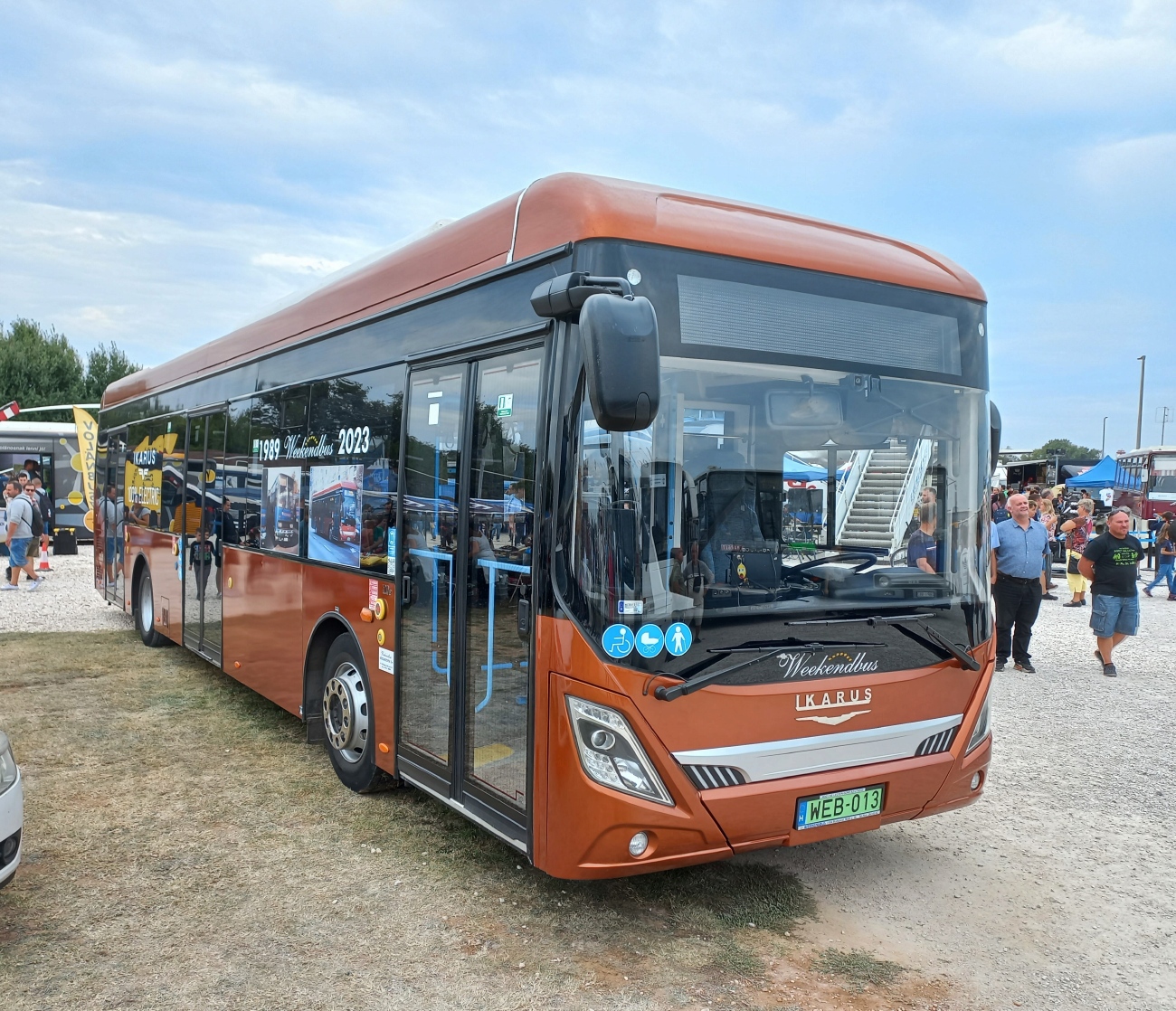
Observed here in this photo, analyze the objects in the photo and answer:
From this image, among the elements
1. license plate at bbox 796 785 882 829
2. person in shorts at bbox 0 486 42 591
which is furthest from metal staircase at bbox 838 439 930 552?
person in shorts at bbox 0 486 42 591

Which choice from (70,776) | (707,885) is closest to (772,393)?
(707,885)

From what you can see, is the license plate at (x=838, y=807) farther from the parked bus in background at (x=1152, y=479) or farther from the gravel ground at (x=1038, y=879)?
the parked bus in background at (x=1152, y=479)

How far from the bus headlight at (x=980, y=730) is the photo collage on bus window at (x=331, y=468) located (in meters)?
2.96

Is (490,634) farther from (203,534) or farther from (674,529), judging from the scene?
(203,534)

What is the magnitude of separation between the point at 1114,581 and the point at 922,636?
742cm

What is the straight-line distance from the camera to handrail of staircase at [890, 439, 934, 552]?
4.25m

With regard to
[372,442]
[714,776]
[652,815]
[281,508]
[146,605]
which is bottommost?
[146,605]

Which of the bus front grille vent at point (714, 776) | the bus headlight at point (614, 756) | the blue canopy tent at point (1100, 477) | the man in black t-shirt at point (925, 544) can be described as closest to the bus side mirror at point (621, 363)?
the bus headlight at point (614, 756)

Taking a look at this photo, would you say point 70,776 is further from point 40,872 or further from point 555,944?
point 555,944

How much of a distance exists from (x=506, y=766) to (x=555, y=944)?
29.0 inches

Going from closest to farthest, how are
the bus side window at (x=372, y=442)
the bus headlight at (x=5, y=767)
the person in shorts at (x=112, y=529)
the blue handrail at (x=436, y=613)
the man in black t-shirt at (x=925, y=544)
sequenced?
the bus headlight at (x=5, y=767) < the man in black t-shirt at (x=925, y=544) < the blue handrail at (x=436, y=613) < the bus side window at (x=372, y=442) < the person in shorts at (x=112, y=529)

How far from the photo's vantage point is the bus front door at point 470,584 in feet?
13.5

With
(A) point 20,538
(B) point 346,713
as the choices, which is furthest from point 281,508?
(A) point 20,538

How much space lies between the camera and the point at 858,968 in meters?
3.87
